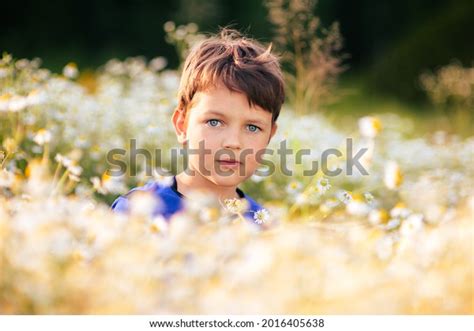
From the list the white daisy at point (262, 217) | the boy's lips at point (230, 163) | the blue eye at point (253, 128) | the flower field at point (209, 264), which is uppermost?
the blue eye at point (253, 128)

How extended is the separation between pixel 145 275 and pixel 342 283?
45cm

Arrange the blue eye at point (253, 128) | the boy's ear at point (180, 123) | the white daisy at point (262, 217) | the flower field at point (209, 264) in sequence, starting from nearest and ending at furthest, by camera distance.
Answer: the flower field at point (209, 264) → the white daisy at point (262, 217) → the blue eye at point (253, 128) → the boy's ear at point (180, 123)

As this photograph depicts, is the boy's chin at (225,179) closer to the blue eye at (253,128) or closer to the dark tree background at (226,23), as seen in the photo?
the blue eye at (253,128)

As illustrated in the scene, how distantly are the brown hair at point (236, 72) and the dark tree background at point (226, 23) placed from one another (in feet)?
24.6

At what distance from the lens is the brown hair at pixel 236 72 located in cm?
255

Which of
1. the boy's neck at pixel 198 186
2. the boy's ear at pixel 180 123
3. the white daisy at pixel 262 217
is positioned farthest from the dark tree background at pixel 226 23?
the white daisy at pixel 262 217

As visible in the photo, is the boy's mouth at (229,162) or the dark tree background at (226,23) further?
the dark tree background at (226,23)

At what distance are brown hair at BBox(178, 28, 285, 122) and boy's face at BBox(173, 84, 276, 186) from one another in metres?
0.04

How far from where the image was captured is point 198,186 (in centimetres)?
265

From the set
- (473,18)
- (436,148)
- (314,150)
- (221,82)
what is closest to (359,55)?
(473,18)

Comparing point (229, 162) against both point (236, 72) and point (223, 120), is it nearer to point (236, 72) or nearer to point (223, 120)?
point (223, 120)

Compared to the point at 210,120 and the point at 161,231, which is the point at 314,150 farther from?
the point at 161,231

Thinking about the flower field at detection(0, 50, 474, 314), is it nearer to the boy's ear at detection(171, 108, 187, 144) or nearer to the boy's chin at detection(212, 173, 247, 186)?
the boy's chin at detection(212, 173, 247, 186)

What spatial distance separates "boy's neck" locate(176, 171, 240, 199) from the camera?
2637 millimetres
